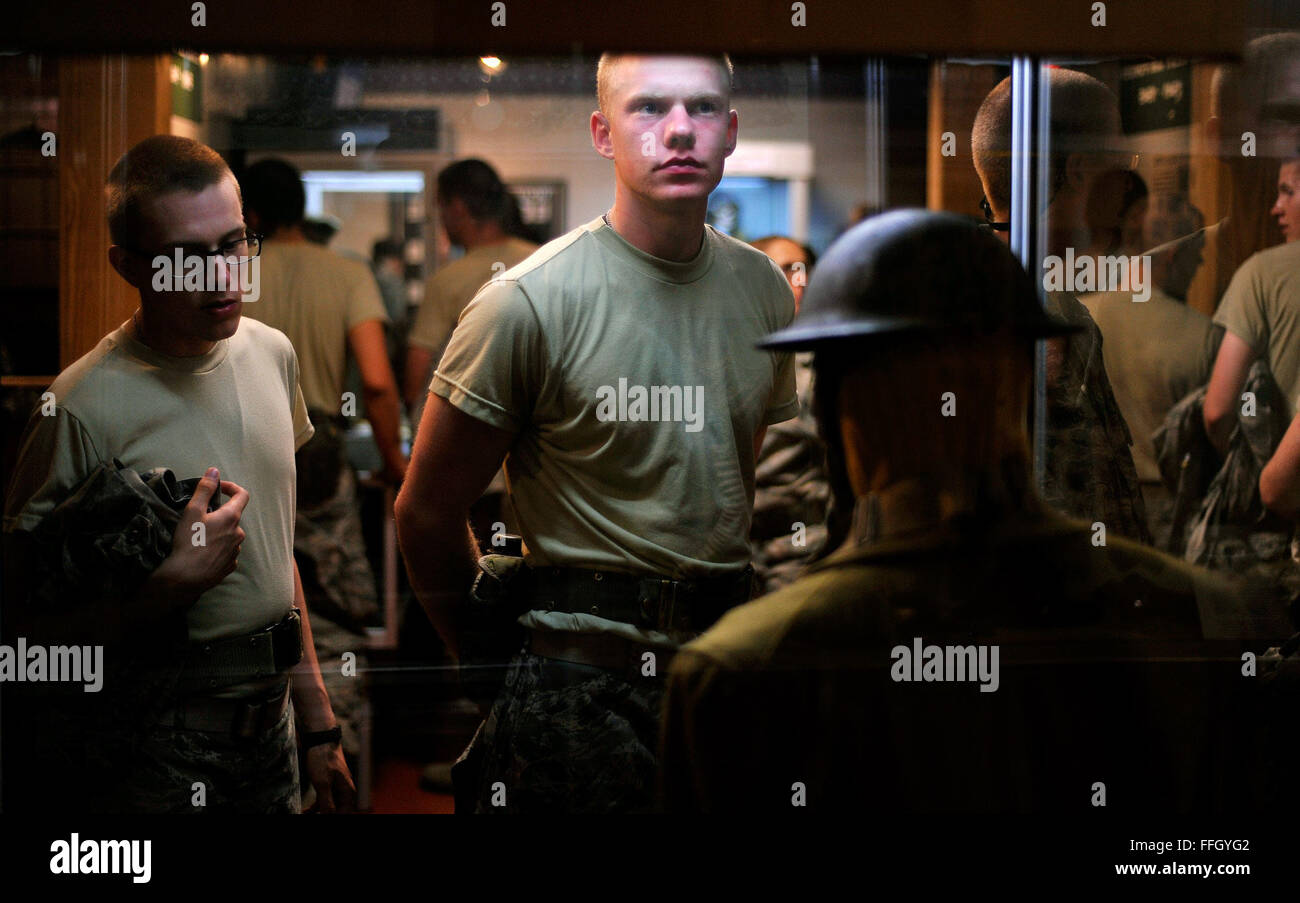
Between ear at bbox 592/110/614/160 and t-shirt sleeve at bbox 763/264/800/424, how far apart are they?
11.8 inches

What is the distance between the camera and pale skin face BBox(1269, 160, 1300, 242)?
206 centimetres

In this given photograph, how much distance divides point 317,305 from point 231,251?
0.22 meters

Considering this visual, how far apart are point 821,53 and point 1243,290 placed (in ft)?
2.61

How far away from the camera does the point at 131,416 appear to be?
1832mm

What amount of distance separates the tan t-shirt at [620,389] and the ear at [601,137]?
0.39ft

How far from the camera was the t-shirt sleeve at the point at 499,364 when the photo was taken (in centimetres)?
180

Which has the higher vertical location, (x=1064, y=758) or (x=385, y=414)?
(x=385, y=414)

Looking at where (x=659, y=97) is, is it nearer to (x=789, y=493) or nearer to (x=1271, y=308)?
(x=789, y=493)

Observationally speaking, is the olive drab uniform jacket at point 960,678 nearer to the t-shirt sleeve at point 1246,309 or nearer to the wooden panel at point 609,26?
the t-shirt sleeve at point 1246,309

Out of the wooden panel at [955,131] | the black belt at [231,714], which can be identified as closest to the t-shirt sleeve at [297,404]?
the black belt at [231,714]

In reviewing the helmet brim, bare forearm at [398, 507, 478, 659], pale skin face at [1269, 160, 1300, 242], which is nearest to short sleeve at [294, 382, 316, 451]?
bare forearm at [398, 507, 478, 659]

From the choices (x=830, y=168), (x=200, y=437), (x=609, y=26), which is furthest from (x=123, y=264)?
(x=830, y=168)
